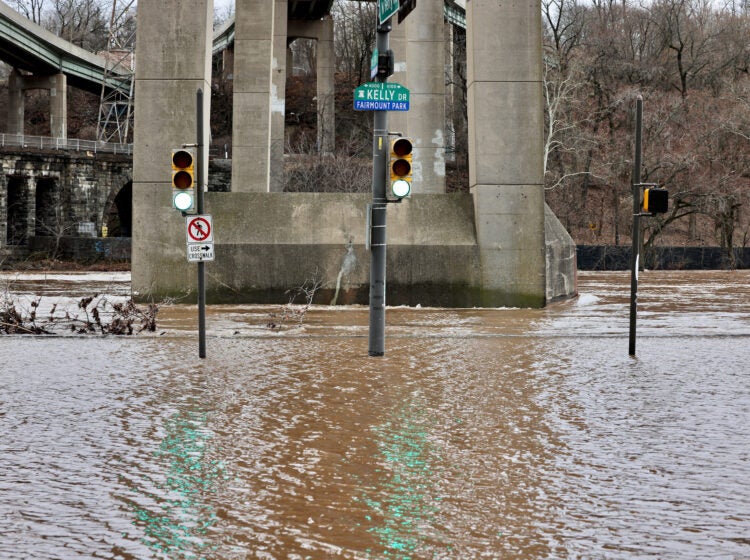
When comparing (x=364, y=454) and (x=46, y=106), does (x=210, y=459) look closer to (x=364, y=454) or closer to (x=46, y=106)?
(x=364, y=454)

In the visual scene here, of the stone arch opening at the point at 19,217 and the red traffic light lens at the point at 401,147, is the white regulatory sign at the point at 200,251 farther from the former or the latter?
the stone arch opening at the point at 19,217

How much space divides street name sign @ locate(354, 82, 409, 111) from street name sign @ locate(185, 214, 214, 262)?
8.27 feet

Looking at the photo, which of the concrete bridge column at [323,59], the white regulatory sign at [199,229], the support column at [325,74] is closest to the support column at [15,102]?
the concrete bridge column at [323,59]

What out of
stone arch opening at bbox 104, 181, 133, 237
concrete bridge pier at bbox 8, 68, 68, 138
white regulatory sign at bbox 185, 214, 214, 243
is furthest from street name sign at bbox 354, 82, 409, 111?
concrete bridge pier at bbox 8, 68, 68, 138

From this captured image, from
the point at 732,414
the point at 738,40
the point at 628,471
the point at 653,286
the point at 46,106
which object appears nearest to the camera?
the point at 628,471

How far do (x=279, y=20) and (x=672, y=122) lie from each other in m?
22.0

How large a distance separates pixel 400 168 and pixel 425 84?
29.5m

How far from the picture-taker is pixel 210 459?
789 centimetres

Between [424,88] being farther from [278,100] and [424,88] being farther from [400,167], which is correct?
[400,167]

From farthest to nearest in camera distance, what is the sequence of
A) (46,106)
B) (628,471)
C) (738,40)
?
(46,106)
(738,40)
(628,471)

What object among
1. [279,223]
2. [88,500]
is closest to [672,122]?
[279,223]

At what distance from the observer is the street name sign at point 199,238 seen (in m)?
14.3

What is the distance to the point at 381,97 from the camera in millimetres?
14484

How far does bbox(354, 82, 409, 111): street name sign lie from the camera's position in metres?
14.4
